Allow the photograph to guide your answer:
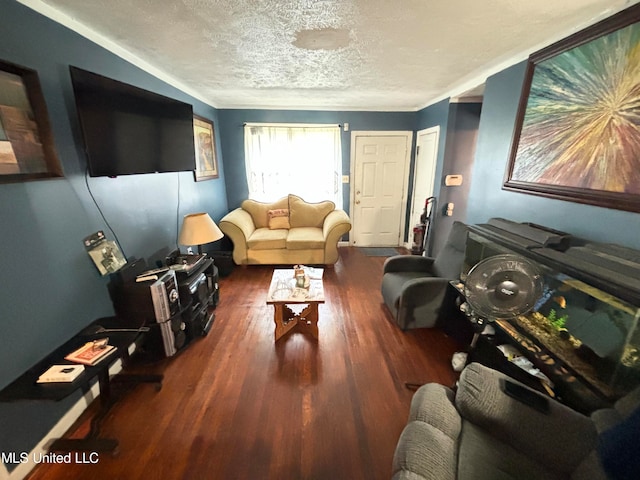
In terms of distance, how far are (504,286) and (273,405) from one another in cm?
156

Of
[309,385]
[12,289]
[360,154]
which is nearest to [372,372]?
[309,385]

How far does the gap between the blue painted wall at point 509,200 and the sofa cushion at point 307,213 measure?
2110 millimetres

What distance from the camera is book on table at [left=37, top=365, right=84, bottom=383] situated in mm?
1218

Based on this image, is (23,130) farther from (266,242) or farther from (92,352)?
(266,242)

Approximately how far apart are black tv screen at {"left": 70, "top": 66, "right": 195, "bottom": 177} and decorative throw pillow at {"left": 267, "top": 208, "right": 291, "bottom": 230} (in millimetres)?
1770

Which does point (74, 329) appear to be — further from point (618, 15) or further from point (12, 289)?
point (618, 15)

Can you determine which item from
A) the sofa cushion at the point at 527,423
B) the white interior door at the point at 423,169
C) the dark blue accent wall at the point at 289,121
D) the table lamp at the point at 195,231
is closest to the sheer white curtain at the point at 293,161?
the dark blue accent wall at the point at 289,121

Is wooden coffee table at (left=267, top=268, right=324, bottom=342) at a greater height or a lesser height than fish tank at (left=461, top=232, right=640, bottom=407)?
lesser

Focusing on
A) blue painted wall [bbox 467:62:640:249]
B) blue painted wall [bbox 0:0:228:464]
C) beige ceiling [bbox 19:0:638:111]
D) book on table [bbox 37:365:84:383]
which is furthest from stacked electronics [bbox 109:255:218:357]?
blue painted wall [bbox 467:62:640:249]

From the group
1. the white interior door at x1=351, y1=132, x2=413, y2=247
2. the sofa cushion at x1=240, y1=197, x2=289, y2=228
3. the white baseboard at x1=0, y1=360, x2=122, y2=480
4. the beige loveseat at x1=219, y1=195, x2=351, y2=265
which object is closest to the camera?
the white baseboard at x1=0, y1=360, x2=122, y2=480

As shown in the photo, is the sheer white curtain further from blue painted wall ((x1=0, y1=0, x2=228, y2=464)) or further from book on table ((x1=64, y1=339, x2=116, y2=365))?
book on table ((x1=64, y1=339, x2=116, y2=365))

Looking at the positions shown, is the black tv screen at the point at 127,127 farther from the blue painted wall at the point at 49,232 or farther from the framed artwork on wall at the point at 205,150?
the framed artwork on wall at the point at 205,150

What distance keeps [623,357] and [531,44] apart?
2.08 meters

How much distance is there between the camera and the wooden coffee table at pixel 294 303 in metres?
2.15
